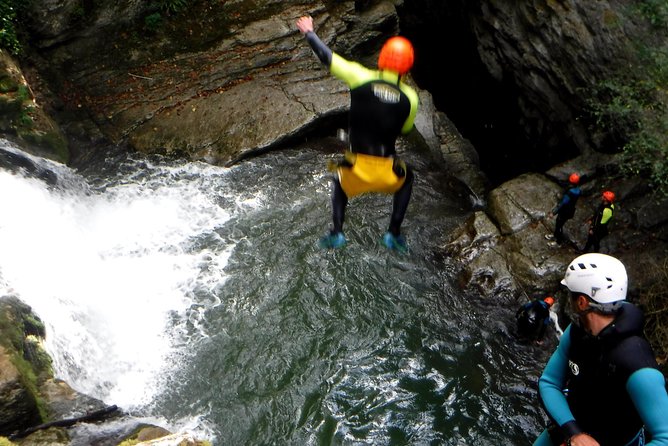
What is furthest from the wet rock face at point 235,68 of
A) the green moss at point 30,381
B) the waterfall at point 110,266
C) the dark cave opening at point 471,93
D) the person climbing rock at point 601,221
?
the green moss at point 30,381

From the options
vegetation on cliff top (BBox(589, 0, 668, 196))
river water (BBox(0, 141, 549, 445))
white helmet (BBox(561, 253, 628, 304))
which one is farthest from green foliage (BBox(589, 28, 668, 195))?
white helmet (BBox(561, 253, 628, 304))

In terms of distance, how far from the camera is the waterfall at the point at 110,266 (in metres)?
7.25

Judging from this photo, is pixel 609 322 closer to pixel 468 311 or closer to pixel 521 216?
pixel 468 311

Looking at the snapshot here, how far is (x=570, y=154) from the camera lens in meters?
11.0

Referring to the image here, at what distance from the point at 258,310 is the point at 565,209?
4898 millimetres

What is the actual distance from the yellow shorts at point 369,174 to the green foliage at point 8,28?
8.48 meters

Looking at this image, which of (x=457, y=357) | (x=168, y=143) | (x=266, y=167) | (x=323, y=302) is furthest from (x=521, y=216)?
(x=168, y=143)

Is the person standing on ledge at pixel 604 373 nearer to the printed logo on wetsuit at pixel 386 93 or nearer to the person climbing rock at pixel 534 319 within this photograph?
the printed logo on wetsuit at pixel 386 93

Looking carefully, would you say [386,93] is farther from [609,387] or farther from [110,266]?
[110,266]

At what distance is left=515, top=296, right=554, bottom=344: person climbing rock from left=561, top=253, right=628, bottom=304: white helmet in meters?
5.20

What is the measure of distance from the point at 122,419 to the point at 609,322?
485 cm

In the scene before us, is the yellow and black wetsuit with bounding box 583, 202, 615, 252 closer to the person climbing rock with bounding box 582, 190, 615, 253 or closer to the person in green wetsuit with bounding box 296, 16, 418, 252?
the person climbing rock with bounding box 582, 190, 615, 253

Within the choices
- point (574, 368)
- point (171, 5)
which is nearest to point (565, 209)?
point (574, 368)

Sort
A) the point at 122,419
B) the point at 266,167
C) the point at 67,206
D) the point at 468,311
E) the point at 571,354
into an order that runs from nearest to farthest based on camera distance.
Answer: the point at 571,354 < the point at 122,419 < the point at 468,311 < the point at 67,206 < the point at 266,167
